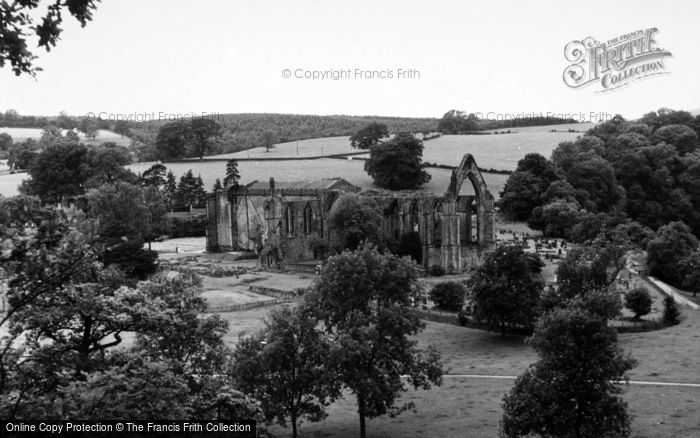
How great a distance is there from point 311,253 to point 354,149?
64.8 m

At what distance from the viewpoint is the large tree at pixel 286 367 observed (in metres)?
27.5

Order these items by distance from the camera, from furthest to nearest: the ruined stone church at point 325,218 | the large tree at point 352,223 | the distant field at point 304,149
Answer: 1. the distant field at point 304,149
2. the ruined stone church at point 325,218
3. the large tree at point 352,223

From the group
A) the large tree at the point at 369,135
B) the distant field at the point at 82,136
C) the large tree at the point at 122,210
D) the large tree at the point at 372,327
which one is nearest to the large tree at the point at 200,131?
the large tree at the point at 369,135

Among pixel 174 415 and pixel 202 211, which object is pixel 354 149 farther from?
pixel 174 415

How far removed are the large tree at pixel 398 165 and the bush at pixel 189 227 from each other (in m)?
25.1

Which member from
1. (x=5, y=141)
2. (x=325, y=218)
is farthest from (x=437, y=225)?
(x=5, y=141)

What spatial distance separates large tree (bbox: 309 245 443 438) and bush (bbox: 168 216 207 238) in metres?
68.5

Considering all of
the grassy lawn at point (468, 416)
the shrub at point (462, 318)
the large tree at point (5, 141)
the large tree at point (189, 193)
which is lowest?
the grassy lawn at point (468, 416)

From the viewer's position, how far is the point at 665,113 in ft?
450

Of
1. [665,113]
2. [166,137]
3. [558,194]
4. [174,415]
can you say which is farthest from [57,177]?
[665,113]

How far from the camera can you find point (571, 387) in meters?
26.3

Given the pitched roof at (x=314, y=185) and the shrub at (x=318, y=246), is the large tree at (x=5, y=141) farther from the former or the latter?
the shrub at (x=318, y=246)

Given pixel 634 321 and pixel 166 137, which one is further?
pixel 166 137

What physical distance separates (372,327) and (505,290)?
18.7m
